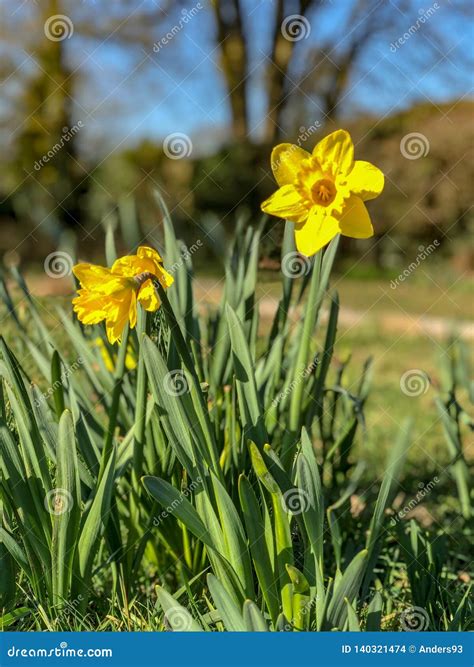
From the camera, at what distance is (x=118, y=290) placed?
111 cm

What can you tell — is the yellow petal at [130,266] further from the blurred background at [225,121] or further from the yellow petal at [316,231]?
the blurred background at [225,121]

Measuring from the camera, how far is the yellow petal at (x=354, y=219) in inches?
45.6

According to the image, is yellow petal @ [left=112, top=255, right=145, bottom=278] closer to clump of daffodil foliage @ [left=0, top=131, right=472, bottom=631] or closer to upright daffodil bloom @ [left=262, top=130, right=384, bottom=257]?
clump of daffodil foliage @ [left=0, top=131, right=472, bottom=631]

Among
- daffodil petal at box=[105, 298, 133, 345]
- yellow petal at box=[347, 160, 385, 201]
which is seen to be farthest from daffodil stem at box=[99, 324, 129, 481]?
yellow petal at box=[347, 160, 385, 201]

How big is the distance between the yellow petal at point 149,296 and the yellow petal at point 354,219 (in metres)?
0.29

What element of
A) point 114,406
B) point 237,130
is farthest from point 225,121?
point 114,406

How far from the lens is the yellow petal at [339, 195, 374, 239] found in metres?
1.16

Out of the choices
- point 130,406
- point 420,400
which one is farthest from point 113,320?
point 420,400

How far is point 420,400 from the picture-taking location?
4008mm

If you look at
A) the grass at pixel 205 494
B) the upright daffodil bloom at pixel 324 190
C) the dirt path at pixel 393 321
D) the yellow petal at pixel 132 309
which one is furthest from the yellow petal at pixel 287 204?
the dirt path at pixel 393 321

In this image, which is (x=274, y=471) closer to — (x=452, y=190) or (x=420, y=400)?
(x=420, y=400)

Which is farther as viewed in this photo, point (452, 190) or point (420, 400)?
point (452, 190)

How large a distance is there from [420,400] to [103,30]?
6417mm

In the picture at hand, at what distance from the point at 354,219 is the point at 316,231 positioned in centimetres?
6
